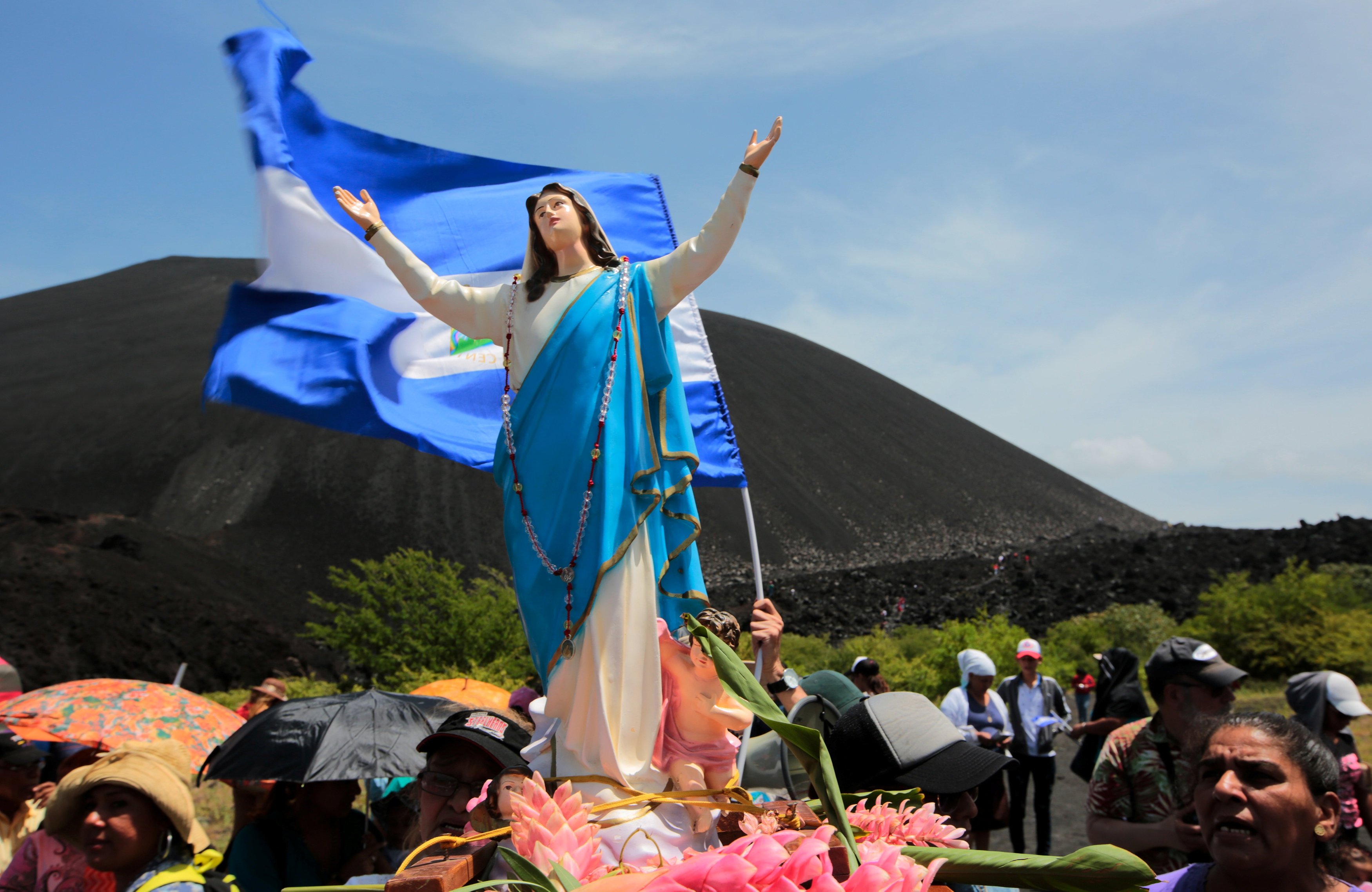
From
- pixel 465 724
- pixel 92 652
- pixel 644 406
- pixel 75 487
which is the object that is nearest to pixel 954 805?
pixel 644 406

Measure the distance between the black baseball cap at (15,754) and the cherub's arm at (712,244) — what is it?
3.37m

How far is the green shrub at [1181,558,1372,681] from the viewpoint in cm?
1599

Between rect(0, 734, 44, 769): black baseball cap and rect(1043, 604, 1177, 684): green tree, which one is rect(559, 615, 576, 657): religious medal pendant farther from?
rect(1043, 604, 1177, 684): green tree

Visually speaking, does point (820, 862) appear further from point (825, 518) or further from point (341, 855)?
point (825, 518)

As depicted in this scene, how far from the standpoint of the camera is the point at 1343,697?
180 inches

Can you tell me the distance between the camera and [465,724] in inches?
130

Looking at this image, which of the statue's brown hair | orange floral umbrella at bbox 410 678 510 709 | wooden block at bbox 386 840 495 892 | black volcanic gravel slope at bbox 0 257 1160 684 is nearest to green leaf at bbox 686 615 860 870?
wooden block at bbox 386 840 495 892

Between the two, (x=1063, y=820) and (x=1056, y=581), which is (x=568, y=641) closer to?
(x=1063, y=820)

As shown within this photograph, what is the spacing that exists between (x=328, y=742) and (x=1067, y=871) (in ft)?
14.1

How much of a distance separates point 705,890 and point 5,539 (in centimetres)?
3761

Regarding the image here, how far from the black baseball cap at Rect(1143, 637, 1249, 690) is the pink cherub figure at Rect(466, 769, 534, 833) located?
2.46 metres

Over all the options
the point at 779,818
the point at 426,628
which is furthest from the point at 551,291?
the point at 426,628

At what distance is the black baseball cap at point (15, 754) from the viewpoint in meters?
4.16

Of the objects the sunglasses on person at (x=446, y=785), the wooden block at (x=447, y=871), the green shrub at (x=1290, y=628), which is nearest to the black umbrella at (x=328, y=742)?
the sunglasses on person at (x=446, y=785)
